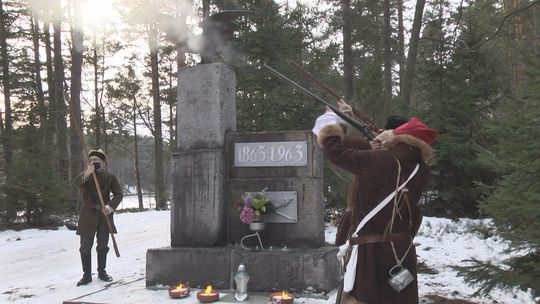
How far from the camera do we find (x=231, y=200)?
6172 millimetres

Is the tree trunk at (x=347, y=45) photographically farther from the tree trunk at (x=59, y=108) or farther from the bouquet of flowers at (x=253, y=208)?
the bouquet of flowers at (x=253, y=208)

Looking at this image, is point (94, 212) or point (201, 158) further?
point (94, 212)

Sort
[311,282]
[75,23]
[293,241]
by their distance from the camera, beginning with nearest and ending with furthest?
[311,282] < [293,241] < [75,23]

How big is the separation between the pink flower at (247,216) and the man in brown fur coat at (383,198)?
2657mm

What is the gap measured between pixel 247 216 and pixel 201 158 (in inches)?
41.1

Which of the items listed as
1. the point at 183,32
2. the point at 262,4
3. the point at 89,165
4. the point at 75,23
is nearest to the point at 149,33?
the point at 75,23

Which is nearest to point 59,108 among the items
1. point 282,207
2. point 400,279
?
point 282,207

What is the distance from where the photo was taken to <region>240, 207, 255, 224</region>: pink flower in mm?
5672

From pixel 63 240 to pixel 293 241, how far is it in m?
7.65

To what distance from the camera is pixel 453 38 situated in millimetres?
12336

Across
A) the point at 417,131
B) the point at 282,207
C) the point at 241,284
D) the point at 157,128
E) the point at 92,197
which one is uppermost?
the point at 157,128

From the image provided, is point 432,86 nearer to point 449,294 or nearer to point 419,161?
point 449,294

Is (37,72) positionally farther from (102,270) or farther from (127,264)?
(102,270)

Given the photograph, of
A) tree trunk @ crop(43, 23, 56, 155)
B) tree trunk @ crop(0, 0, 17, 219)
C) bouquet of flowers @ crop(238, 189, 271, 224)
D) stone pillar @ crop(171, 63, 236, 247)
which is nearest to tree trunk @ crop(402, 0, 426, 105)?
stone pillar @ crop(171, 63, 236, 247)
